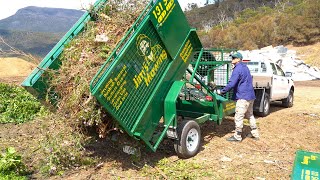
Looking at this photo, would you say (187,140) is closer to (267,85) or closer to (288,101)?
(267,85)

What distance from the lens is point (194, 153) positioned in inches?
222

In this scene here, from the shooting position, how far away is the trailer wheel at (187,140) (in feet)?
17.3

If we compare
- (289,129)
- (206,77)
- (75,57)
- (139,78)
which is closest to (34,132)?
(75,57)

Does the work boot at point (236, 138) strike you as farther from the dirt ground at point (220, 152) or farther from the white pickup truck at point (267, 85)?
the white pickup truck at point (267, 85)

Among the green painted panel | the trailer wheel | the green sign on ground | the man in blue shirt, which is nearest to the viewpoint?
the green sign on ground

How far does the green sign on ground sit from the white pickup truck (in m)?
3.33

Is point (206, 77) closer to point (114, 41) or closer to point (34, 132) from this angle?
point (114, 41)

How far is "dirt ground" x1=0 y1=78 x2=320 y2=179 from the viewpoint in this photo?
4898 mm

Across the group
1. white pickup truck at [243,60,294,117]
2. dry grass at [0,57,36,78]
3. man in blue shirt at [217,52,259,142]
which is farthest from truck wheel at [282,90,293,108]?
dry grass at [0,57,36,78]

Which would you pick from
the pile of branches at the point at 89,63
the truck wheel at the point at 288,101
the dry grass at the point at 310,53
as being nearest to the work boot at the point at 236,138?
the pile of branches at the point at 89,63

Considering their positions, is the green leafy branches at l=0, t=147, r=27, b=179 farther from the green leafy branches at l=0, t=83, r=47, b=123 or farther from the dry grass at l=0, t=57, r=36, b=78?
the dry grass at l=0, t=57, r=36, b=78

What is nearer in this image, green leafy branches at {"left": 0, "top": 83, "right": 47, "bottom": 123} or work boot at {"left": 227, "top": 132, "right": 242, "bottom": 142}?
work boot at {"left": 227, "top": 132, "right": 242, "bottom": 142}

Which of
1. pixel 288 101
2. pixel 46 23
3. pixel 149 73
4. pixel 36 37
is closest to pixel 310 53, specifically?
pixel 288 101

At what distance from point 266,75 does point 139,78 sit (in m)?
6.01
